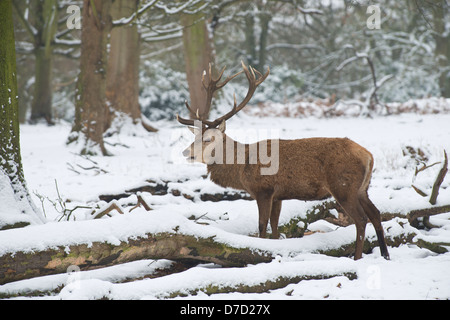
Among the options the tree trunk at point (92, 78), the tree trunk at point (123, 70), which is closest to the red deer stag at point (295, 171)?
the tree trunk at point (92, 78)

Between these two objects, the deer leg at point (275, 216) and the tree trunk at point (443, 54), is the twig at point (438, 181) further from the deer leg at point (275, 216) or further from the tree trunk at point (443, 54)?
the tree trunk at point (443, 54)

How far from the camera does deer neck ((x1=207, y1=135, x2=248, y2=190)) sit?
19.0ft

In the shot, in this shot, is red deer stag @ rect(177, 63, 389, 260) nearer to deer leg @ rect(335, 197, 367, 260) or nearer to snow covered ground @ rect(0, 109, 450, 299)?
deer leg @ rect(335, 197, 367, 260)

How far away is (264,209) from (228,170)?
896mm

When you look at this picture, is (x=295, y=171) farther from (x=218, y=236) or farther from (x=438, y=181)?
(x=438, y=181)

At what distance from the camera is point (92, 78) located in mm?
9922

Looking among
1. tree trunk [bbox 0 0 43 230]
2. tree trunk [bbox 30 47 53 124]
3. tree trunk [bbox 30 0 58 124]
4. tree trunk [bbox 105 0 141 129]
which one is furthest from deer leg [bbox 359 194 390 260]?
tree trunk [bbox 30 47 53 124]

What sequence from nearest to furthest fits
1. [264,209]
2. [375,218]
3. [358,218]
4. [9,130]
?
1. [9,130]
2. [358,218]
3. [375,218]
4. [264,209]

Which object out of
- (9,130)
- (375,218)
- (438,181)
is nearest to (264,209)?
(375,218)

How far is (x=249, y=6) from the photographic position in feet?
52.4

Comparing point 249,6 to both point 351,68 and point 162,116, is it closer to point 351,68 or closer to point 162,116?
point 162,116

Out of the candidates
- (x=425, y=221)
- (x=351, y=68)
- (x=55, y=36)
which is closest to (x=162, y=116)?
(x=55, y=36)
